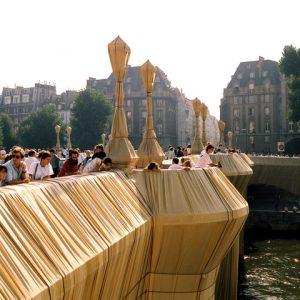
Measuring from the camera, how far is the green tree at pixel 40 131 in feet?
247

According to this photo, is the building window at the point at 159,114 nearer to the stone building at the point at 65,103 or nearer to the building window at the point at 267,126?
the building window at the point at 267,126

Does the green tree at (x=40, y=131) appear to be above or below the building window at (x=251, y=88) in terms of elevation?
below

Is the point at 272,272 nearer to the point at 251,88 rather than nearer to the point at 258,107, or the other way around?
the point at 258,107

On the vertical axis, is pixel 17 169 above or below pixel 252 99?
below

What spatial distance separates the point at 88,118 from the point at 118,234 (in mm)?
68612

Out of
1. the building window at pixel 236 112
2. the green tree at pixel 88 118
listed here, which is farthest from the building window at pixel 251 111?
the green tree at pixel 88 118

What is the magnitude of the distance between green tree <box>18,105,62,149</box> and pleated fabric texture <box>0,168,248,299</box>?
219ft

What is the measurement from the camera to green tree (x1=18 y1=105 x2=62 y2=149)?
7538 centimetres

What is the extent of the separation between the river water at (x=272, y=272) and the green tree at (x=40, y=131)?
45959 mm

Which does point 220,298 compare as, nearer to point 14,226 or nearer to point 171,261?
point 171,261

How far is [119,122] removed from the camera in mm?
10414

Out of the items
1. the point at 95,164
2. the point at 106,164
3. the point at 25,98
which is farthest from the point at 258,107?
the point at 106,164

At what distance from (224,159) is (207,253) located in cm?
1110

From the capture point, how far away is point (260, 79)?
85.4m
